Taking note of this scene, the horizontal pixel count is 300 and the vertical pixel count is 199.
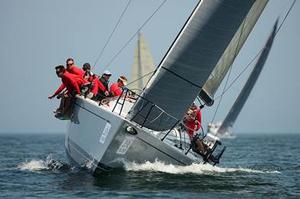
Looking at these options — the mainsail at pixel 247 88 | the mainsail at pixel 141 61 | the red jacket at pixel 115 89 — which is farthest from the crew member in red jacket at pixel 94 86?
the mainsail at pixel 247 88

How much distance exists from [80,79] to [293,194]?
590 cm

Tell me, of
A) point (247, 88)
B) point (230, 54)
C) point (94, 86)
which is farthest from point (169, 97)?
point (247, 88)

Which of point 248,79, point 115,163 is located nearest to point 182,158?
point 115,163

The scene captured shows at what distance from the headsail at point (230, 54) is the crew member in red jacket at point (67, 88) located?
3.55m

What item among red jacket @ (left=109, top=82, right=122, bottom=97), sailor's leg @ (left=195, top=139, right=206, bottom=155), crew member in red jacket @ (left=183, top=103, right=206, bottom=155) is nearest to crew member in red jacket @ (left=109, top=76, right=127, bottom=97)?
red jacket @ (left=109, top=82, right=122, bottom=97)

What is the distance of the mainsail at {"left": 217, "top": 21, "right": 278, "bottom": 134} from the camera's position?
44.2 m

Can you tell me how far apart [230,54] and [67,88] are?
4.89 meters

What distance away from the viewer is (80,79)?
16625 millimetres

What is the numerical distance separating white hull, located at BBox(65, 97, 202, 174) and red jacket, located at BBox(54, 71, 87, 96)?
668 millimetres

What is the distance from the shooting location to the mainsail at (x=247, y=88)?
4419 centimetres

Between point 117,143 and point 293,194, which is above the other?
point 293,194

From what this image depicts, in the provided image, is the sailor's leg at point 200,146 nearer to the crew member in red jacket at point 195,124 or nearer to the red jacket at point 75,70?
the crew member in red jacket at point 195,124

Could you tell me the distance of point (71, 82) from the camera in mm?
16516

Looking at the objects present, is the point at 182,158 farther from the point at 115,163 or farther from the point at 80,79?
the point at 80,79
